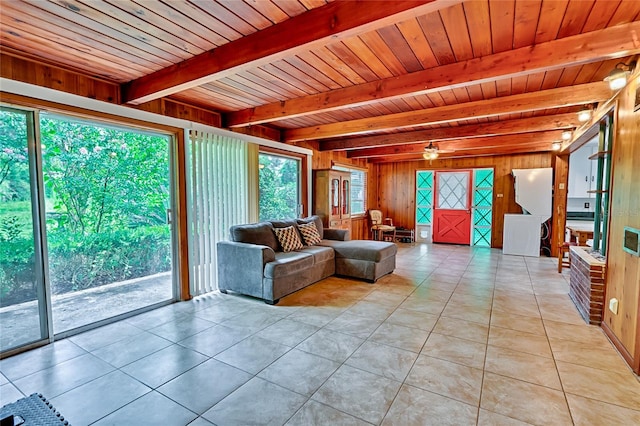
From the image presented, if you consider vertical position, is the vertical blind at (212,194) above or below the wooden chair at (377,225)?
above

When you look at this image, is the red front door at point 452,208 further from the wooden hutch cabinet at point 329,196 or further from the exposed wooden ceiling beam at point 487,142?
the wooden hutch cabinet at point 329,196

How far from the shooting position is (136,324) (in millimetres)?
2967

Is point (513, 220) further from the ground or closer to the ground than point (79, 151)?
closer to the ground

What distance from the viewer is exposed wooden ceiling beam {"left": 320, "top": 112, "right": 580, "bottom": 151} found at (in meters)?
4.19

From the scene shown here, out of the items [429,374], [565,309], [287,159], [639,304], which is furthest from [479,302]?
[287,159]

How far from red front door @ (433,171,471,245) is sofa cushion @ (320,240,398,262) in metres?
3.72

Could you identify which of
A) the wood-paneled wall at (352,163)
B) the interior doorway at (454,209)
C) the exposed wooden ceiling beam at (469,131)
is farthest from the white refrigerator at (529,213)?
the wood-paneled wall at (352,163)

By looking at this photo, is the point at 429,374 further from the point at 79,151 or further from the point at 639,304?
the point at 79,151

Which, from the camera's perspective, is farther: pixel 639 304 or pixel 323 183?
pixel 323 183

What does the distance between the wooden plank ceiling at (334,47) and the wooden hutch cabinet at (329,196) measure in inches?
88.0

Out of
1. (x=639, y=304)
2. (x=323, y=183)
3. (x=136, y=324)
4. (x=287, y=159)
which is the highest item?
(x=287, y=159)

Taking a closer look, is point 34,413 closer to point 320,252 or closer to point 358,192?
point 320,252

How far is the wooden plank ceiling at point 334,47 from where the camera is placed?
1760 mm

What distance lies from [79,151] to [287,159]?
9.79ft
